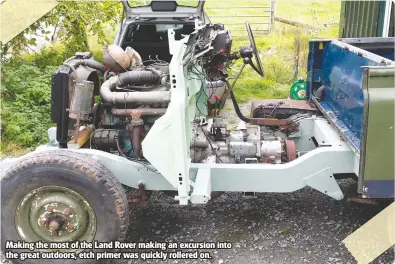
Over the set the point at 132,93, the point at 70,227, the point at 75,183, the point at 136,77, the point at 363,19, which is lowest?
the point at 70,227

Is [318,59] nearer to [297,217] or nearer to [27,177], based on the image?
[297,217]

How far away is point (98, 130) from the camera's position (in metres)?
4.65

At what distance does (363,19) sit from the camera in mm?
8891

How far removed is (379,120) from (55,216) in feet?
8.53

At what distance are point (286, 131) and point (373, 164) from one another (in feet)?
5.40

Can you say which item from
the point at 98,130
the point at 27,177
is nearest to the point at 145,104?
the point at 98,130

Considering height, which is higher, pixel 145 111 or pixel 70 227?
pixel 145 111

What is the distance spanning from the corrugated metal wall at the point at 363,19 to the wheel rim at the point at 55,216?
613 centimetres

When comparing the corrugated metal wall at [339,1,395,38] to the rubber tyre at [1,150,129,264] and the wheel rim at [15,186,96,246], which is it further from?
the wheel rim at [15,186,96,246]

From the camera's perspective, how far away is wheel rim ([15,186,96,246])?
3.82 metres

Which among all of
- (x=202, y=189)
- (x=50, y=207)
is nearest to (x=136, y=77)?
(x=202, y=189)

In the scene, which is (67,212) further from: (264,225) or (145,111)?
(264,225)

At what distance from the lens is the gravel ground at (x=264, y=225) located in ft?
13.9

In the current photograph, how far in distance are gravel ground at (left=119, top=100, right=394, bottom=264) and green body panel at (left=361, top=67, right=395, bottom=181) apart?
26.1 inches
